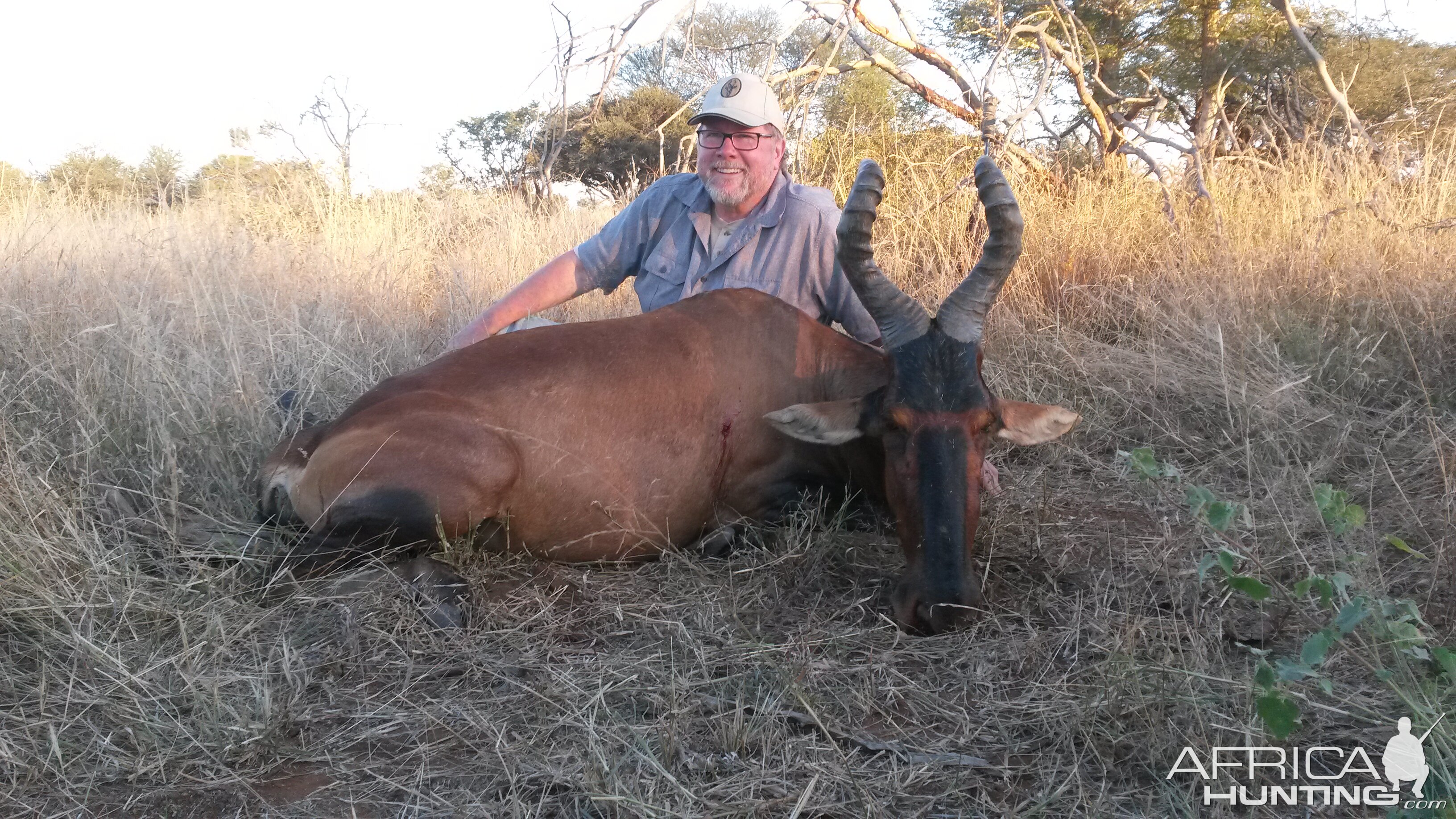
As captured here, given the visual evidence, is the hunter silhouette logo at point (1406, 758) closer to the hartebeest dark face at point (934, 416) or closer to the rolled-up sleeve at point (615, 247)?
the hartebeest dark face at point (934, 416)

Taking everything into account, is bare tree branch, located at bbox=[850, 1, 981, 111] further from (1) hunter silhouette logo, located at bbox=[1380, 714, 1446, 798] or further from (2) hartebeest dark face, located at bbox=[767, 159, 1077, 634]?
(1) hunter silhouette logo, located at bbox=[1380, 714, 1446, 798]

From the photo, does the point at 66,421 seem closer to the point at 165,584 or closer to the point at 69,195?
the point at 165,584

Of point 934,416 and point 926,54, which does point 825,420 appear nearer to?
point 934,416

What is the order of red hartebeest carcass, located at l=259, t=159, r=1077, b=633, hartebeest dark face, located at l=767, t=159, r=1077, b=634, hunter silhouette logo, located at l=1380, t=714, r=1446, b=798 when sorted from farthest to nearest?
red hartebeest carcass, located at l=259, t=159, r=1077, b=633
hartebeest dark face, located at l=767, t=159, r=1077, b=634
hunter silhouette logo, located at l=1380, t=714, r=1446, b=798

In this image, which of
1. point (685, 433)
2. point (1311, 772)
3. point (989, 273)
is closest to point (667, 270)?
point (685, 433)

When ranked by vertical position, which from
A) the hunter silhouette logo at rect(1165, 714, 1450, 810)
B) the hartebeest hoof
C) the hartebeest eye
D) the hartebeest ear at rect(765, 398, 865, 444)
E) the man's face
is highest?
the man's face

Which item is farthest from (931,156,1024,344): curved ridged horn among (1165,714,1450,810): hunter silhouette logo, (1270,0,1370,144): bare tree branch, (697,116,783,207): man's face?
(1270,0,1370,144): bare tree branch

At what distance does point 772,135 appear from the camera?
5.18 meters

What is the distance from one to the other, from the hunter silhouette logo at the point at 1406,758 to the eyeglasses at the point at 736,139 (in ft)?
12.4

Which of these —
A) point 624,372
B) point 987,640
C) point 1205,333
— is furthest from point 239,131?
point 987,640

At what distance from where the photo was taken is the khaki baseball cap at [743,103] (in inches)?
199

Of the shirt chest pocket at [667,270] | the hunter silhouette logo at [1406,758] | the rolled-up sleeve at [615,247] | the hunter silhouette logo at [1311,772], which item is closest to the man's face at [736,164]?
the shirt chest pocket at [667,270]

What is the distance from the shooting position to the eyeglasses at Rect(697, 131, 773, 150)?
509 centimetres

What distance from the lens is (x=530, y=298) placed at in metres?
5.42
